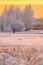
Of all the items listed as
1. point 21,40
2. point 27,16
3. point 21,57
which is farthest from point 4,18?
point 21,57

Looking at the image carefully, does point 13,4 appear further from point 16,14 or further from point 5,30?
point 5,30

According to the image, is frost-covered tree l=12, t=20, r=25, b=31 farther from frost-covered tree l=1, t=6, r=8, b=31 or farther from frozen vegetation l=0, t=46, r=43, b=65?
frozen vegetation l=0, t=46, r=43, b=65

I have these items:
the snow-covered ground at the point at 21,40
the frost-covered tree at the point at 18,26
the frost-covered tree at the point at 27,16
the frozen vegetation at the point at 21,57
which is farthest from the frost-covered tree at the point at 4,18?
the frozen vegetation at the point at 21,57

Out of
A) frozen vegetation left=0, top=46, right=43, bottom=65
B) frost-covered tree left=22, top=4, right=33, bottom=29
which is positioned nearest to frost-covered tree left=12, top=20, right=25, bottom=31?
frost-covered tree left=22, top=4, right=33, bottom=29

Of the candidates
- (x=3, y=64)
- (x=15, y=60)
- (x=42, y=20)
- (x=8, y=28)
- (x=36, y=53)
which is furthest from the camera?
(x=42, y=20)

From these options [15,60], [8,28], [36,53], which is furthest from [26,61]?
[8,28]

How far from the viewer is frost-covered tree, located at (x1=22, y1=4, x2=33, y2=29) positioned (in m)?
7.92

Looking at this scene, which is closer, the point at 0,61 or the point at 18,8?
the point at 0,61

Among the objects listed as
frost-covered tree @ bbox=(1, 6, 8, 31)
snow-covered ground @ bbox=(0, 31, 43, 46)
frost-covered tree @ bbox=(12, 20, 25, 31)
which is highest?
frost-covered tree @ bbox=(1, 6, 8, 31)

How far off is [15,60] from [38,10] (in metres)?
5.31

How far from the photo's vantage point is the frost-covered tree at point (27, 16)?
792cm

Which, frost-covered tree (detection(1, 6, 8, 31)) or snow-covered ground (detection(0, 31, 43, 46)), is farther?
frost-covered tree (detection(1, 6, 8, 31))

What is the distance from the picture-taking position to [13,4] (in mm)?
8125

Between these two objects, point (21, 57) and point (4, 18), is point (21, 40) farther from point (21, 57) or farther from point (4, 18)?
point (4, 18)
